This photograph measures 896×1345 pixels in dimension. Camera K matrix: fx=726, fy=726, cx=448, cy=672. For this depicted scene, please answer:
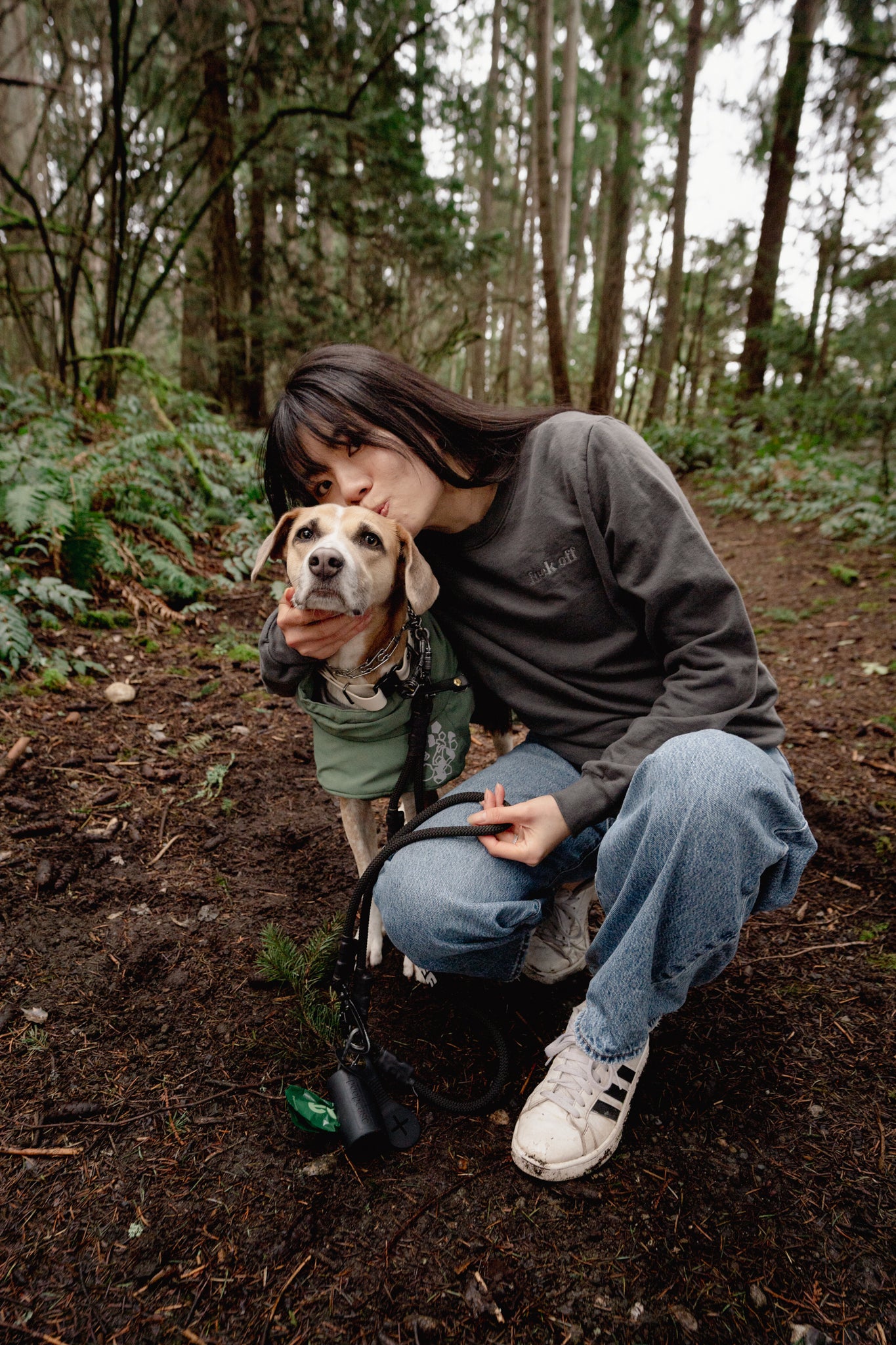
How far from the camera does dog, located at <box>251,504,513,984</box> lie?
2002mm

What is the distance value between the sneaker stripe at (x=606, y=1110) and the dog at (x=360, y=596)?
0.66m

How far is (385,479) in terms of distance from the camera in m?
2.05

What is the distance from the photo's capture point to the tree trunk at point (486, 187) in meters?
13.1

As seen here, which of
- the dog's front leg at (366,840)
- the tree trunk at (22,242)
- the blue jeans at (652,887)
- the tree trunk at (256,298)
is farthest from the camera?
the tree trunk at (256,298)

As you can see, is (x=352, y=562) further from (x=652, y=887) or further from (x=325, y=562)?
(x=652, y=887)

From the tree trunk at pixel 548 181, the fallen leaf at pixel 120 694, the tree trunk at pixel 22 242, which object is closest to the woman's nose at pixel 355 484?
the fallen leaf at pixel 120 694

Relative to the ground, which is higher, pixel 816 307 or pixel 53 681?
pixel 816 307

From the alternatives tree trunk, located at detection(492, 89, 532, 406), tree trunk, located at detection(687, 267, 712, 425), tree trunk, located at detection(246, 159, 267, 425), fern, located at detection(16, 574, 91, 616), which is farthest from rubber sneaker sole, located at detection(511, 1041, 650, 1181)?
tree trunk, located at detection(492, 89, 532, 406)

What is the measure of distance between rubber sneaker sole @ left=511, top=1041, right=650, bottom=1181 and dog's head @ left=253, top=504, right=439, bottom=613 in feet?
4.60

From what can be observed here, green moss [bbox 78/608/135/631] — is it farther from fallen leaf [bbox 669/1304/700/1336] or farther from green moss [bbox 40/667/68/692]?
fallen leaf [bbox 669/1304/700/1336]

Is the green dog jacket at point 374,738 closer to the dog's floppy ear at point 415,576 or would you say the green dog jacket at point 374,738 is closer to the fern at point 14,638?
the dog's floppy ear at point 415,576

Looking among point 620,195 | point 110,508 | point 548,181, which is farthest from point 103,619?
point 620,195

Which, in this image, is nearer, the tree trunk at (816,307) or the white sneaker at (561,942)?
the white sneaker at (561,942)

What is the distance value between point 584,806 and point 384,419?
118cm
